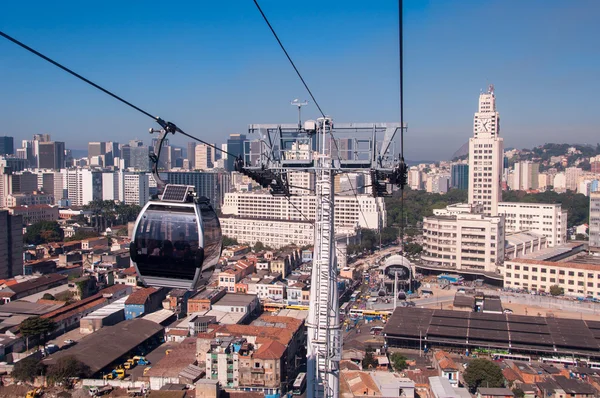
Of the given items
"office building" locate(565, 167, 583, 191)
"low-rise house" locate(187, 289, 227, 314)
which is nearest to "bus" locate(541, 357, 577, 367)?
"low-rise house" locate(187, 289, 227, 314)

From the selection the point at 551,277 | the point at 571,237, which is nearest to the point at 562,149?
the point at 571,237

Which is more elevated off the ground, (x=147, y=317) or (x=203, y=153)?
(x=203, y=153)

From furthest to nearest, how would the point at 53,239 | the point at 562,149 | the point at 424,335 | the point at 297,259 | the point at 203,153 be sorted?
the point at 562,149 < the point at 203,153 < the point at 53,239 < the point at 297,259 < the point at 424,335

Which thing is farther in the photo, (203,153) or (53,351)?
(203,153)

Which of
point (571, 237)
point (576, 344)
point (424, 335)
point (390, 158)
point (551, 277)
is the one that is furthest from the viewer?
point (571, 237)

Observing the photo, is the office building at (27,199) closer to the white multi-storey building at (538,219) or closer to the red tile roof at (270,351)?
the white multi-storey building at (538,219)

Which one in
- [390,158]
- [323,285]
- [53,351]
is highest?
[390,158]

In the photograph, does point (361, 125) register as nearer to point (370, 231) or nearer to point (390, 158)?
point (390, 158)
